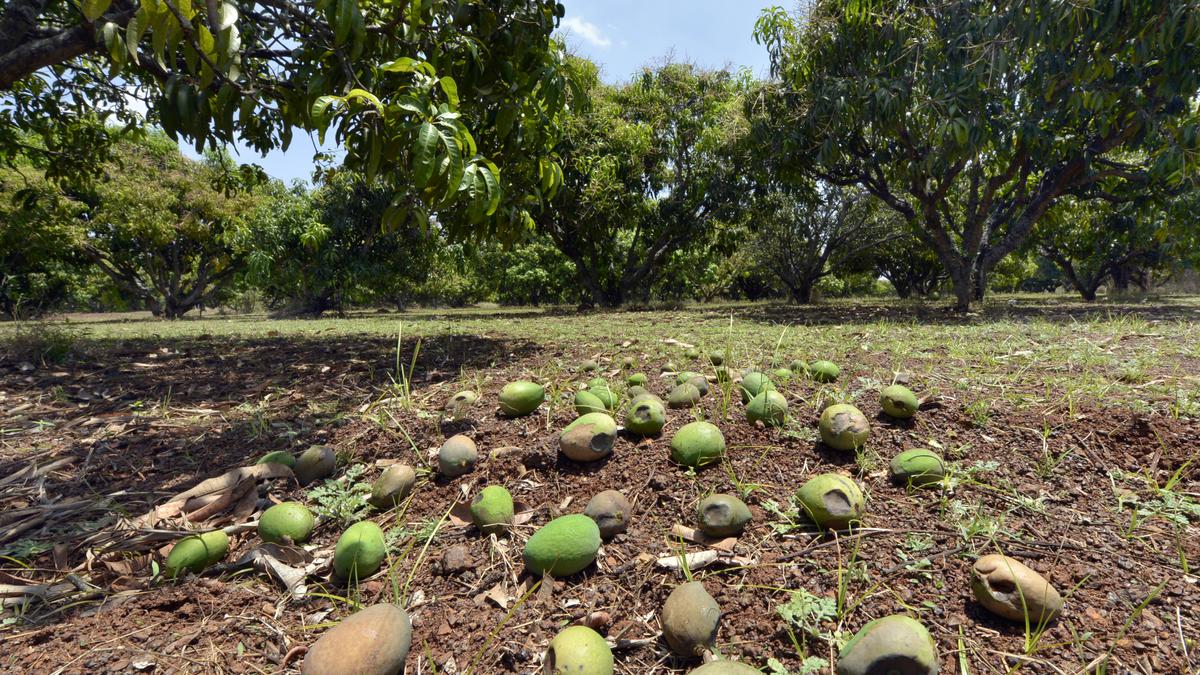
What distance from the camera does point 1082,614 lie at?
3.86 feet

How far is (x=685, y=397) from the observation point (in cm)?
235

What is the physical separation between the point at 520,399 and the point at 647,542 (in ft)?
3.36

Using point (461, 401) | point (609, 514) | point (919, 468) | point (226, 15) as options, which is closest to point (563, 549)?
point (609, 514)

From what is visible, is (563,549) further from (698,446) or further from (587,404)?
(587,404)

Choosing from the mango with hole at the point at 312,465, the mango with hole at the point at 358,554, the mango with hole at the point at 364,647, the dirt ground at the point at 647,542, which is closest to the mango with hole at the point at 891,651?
the dirt ground at the point at 647,542

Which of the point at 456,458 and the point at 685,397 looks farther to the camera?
the point at 685,397

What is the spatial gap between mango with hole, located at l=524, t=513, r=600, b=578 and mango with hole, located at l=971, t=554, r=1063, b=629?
0.93 m

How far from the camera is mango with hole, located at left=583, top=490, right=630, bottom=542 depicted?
61.8 inches

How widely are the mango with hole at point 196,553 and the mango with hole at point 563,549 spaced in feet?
3.10

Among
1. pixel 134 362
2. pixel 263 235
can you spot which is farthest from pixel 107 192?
pixel 134 362

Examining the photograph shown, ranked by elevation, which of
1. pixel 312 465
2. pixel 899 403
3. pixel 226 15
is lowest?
pixel 312 465

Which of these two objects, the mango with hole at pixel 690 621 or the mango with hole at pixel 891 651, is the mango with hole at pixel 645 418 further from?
the mango with hole at pixel 891 651

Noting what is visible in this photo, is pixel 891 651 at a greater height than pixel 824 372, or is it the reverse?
pixel 824 372

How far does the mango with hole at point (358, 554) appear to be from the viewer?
146cm
